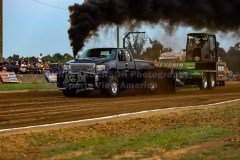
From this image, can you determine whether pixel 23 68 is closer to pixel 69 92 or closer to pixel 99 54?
pixel 69 92

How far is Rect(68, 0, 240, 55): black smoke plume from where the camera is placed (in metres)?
21.5

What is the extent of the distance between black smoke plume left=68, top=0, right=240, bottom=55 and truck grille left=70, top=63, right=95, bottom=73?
1691 millimetres

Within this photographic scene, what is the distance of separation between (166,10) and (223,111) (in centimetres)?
1019

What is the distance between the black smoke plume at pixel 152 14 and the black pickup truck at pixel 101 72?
1171mm

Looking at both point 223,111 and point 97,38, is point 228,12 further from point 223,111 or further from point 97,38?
point 223,111

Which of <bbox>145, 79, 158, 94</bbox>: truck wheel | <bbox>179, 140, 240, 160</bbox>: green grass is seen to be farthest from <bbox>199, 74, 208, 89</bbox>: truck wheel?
<bbox>179, 140, 240, 160</bbox>: green grass

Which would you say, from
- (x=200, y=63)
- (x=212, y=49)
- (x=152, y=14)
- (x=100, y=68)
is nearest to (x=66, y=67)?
(x=100, y=68)

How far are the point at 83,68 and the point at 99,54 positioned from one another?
137 cm

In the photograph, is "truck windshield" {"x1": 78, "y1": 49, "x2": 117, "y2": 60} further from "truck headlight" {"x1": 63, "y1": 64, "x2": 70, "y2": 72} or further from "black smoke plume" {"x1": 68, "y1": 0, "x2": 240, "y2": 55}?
"truck headlight" {"x1": 63, "y1": 64, "x2": 70, "y2": 72}

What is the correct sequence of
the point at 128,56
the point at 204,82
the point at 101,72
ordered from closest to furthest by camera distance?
the point at 101,72 → the point at 128,56 → the point at 204,82

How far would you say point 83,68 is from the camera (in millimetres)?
20281

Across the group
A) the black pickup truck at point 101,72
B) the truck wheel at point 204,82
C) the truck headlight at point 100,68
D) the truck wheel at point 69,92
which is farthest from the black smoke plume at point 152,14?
the truck wheel at point 204,82

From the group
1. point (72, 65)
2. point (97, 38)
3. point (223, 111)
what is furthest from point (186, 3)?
point (223, 111)

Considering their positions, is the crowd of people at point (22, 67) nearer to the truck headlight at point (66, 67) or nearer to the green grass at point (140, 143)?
the truck headlight at point (66, 67)
